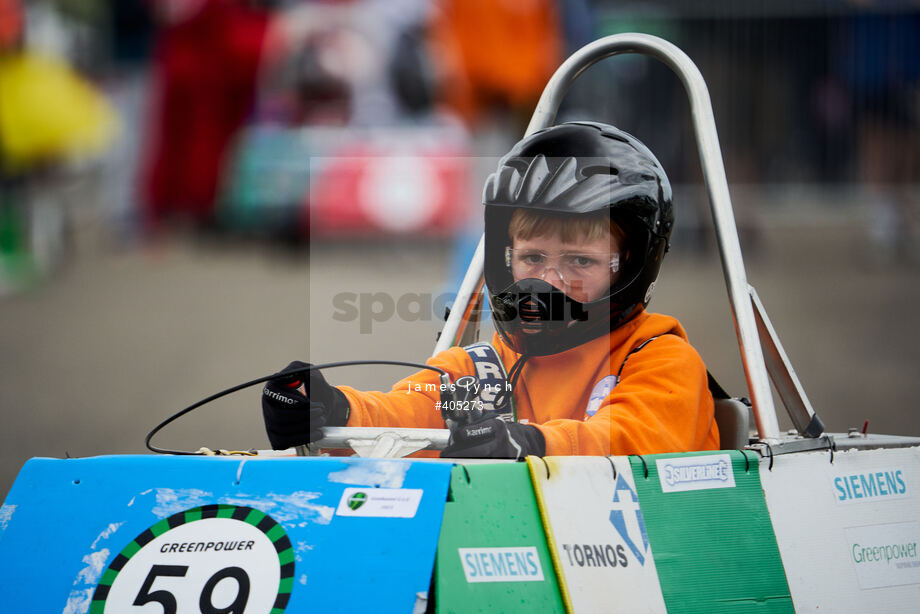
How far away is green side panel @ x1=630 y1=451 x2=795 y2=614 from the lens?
6.95 ft

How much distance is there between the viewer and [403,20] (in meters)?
12.1

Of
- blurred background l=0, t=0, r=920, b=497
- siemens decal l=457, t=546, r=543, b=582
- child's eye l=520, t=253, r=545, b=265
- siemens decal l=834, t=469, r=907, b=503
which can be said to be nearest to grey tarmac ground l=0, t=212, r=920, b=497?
blurred background l=0, t=0, r=920, b=497

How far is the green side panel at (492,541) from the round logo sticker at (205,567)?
312 mm

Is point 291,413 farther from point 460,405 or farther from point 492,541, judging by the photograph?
point 492,541

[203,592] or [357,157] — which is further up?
[203,592]

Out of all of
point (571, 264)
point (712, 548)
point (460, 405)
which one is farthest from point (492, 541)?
point (571, 264)

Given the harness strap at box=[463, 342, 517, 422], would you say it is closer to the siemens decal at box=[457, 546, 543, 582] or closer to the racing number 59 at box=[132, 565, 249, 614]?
the siemens decal at box=[457, 546, 543, 582]

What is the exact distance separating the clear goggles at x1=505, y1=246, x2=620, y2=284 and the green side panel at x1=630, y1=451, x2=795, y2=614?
0.66 m

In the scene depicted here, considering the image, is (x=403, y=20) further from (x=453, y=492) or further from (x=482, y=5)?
(x=453, y=492)

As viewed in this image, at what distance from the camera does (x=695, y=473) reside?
2.24 m

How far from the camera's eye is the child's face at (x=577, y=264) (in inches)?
108

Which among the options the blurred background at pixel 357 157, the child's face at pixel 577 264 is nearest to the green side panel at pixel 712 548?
the child's face at pixel 577 264

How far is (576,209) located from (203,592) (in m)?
1.31

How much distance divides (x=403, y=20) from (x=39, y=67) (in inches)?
158
